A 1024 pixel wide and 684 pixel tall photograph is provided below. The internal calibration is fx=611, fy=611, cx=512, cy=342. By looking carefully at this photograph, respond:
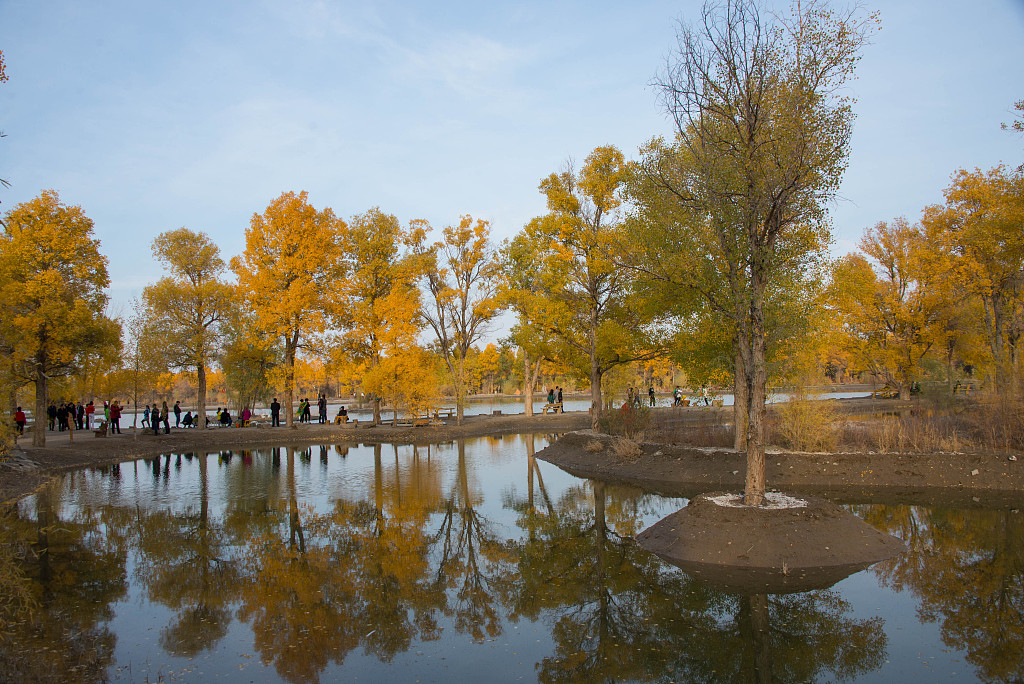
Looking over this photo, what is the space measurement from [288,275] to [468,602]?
30.3 meters

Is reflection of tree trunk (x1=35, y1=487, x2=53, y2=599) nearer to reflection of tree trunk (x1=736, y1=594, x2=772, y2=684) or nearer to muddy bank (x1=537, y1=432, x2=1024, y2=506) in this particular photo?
reflection of tree trunk (x1=736, y1=594, x2=772, y2=684)

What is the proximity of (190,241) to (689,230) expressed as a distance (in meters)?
32.9

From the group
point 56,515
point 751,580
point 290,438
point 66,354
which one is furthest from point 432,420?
point 751,580

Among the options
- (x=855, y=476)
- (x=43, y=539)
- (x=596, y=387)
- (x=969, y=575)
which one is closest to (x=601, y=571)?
(x=969, y=575)

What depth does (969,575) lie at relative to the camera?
32.9 ft

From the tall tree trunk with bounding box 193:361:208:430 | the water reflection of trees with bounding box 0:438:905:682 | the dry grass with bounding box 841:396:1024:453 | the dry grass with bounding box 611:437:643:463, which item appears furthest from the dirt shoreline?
the tall tree trunk with bounding box 193:361:208:430

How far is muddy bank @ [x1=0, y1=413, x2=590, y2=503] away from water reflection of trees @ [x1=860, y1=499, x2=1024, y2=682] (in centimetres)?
2351

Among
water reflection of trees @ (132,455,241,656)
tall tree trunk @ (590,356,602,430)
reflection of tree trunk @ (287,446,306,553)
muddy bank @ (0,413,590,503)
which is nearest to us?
water reflection of trees @ (132,455,241,656)

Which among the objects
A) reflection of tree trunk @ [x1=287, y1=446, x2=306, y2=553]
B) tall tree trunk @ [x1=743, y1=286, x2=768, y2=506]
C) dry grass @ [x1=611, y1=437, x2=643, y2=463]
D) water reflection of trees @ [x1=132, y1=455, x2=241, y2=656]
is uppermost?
tall tree trunk @ [x1=743, y1=286, x2=768, y2=506]

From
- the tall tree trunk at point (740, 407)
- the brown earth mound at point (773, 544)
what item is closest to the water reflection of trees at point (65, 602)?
the brown earth mound at point (773, 544)

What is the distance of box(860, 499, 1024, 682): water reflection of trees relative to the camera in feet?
24.7

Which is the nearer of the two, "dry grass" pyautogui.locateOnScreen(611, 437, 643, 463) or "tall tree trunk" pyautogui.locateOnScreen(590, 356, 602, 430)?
"dry grass" pyautogui.locateOnScreen(611, 437, 643, 463)

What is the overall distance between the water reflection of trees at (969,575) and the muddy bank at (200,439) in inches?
926

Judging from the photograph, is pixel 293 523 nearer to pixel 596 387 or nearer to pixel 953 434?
pixel 596 387
